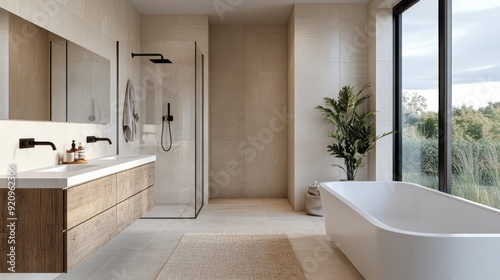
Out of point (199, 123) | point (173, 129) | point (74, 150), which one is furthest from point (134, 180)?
point (199, 123)

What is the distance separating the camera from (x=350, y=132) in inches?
204

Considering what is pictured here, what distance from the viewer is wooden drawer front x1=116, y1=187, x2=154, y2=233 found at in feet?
10.1

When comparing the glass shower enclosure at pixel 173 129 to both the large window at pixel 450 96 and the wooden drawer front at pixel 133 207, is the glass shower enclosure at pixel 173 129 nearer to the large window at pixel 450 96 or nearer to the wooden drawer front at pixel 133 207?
the wooden drawer front at pixel 133 207

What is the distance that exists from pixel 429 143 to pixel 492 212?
1.68 metres

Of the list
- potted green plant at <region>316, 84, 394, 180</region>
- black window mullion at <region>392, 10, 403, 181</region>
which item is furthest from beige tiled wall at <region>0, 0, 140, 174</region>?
black window mullion at <region>392, 10, 403, 181</region>

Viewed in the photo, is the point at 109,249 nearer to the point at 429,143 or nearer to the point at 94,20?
the point at 94,20

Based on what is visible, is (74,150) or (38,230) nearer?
(38,230)

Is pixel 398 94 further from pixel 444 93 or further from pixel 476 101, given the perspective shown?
pixel 476 101

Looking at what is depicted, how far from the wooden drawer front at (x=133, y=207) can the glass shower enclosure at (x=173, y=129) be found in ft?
3.09

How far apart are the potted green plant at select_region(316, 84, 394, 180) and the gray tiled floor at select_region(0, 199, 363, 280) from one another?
0.84m

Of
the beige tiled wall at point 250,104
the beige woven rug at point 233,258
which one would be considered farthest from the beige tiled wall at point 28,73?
the beige tiled wall at point 250,104

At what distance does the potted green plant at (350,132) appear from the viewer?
5.14 meters

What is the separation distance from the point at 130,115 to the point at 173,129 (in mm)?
531

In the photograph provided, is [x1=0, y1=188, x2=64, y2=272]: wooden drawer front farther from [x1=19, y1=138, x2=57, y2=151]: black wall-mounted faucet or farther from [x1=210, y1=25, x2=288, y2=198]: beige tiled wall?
[x1=210, y1=25, x2=288, y2=198]: beige tiled wall
